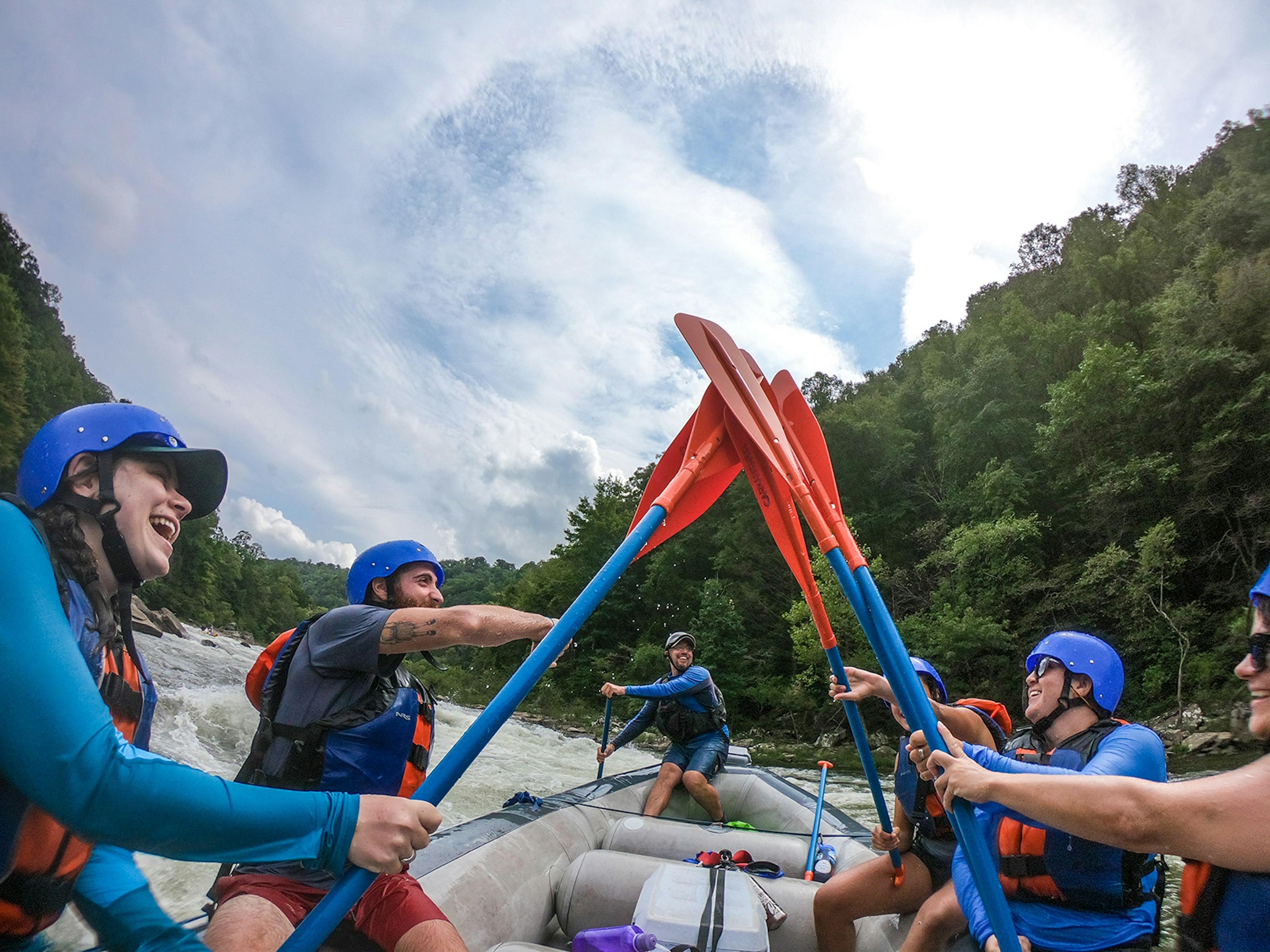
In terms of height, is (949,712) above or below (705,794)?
above

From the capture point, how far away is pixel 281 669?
2.17 metres

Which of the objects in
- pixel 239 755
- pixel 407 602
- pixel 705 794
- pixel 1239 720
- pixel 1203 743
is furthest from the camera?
pixel 1239 720

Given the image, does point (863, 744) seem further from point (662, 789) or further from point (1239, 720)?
point (1239, 720)

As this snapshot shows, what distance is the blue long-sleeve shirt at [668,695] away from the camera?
6.32 metres

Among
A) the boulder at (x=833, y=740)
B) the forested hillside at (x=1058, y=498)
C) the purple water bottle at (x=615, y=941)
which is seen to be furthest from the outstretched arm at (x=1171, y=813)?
the boulder at (x=833, y=740)

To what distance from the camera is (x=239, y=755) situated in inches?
397

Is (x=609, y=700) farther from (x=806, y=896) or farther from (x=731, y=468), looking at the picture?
(x=731, y=468)

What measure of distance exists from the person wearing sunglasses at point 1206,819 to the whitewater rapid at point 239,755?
1.87 meters

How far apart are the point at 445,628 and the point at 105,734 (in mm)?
1014

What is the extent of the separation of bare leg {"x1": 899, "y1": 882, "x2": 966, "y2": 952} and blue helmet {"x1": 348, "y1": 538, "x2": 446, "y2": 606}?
96.6 inches

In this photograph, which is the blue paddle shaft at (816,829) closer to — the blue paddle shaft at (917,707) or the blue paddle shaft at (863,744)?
the blue paddle shaft at (863,744)

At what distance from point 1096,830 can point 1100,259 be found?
37.3 meters

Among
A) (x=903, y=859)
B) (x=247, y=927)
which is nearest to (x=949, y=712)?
(x=903, y=859)

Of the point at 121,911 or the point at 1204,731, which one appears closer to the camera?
the point at 121,911
